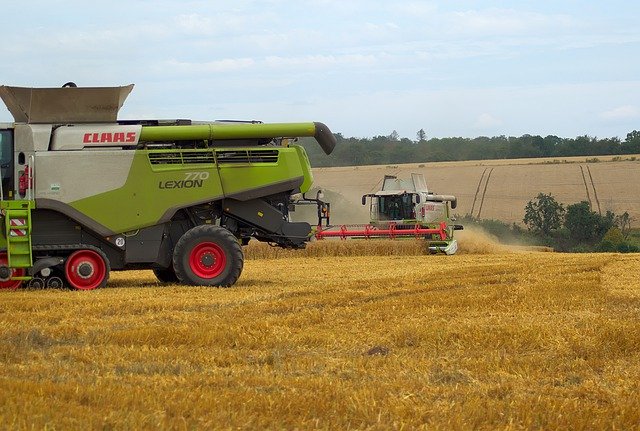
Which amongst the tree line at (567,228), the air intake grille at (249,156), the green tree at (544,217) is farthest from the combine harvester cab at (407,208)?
the green tree at (544,217)

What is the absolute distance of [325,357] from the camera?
7.91m

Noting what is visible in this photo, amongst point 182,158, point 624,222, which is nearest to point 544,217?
point 624,222

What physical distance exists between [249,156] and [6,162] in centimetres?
345

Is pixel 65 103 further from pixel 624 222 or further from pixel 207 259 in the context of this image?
pixel 624 222

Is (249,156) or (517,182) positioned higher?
(249,156)

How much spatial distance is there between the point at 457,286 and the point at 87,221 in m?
5.29

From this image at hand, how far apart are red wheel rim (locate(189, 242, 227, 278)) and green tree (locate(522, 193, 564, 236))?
128 feet

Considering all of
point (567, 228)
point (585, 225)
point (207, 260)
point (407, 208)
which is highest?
point (207, 260)

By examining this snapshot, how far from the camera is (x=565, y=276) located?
51.7 ft

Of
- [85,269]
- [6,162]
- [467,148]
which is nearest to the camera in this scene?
[6,162]

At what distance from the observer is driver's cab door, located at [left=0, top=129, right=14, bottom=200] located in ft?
47.1

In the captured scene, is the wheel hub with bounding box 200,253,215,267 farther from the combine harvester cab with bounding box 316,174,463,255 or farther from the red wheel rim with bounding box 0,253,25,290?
the combine harvester cab with bounding box 316,174,463,255

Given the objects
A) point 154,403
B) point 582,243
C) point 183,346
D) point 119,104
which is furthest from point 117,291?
point 582,243

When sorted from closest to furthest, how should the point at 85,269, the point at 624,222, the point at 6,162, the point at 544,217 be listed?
the point at 6,162
the point at 85,269
the point at 544,217
the point at 624,222
